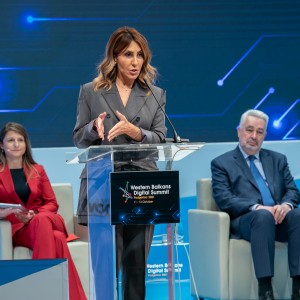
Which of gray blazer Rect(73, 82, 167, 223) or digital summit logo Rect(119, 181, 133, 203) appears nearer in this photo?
A: digital summit logo Rect(119, 181, 133, 203)

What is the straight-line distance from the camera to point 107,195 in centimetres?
336

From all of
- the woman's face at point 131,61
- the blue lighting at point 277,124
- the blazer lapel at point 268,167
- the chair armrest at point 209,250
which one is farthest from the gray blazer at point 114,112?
the blue lighting at point 277,124

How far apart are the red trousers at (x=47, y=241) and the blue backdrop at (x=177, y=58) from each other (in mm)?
1392

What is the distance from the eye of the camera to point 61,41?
6715 mm

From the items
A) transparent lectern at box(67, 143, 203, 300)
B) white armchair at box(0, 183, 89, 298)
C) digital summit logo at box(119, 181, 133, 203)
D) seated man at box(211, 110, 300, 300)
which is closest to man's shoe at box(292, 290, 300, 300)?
seated man at box(211, 110, 300, 300)

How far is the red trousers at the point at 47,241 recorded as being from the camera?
5258 mm

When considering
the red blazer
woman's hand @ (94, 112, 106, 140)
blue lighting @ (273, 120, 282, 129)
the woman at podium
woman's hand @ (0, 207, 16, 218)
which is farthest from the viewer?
blue lighting @ (273, 120, 282, 129)

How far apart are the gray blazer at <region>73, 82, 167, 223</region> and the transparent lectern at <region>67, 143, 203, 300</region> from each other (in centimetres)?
23

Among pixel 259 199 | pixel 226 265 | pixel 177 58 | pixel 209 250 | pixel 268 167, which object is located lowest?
pixel 226 265

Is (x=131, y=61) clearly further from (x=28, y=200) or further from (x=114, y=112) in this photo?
(x=28, y=200)

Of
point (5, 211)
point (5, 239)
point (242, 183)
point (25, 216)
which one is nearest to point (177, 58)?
point (242, 183)

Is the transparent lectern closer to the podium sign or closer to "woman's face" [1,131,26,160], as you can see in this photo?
the podium sign

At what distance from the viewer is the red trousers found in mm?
5258

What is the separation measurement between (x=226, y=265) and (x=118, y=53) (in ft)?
7.39
